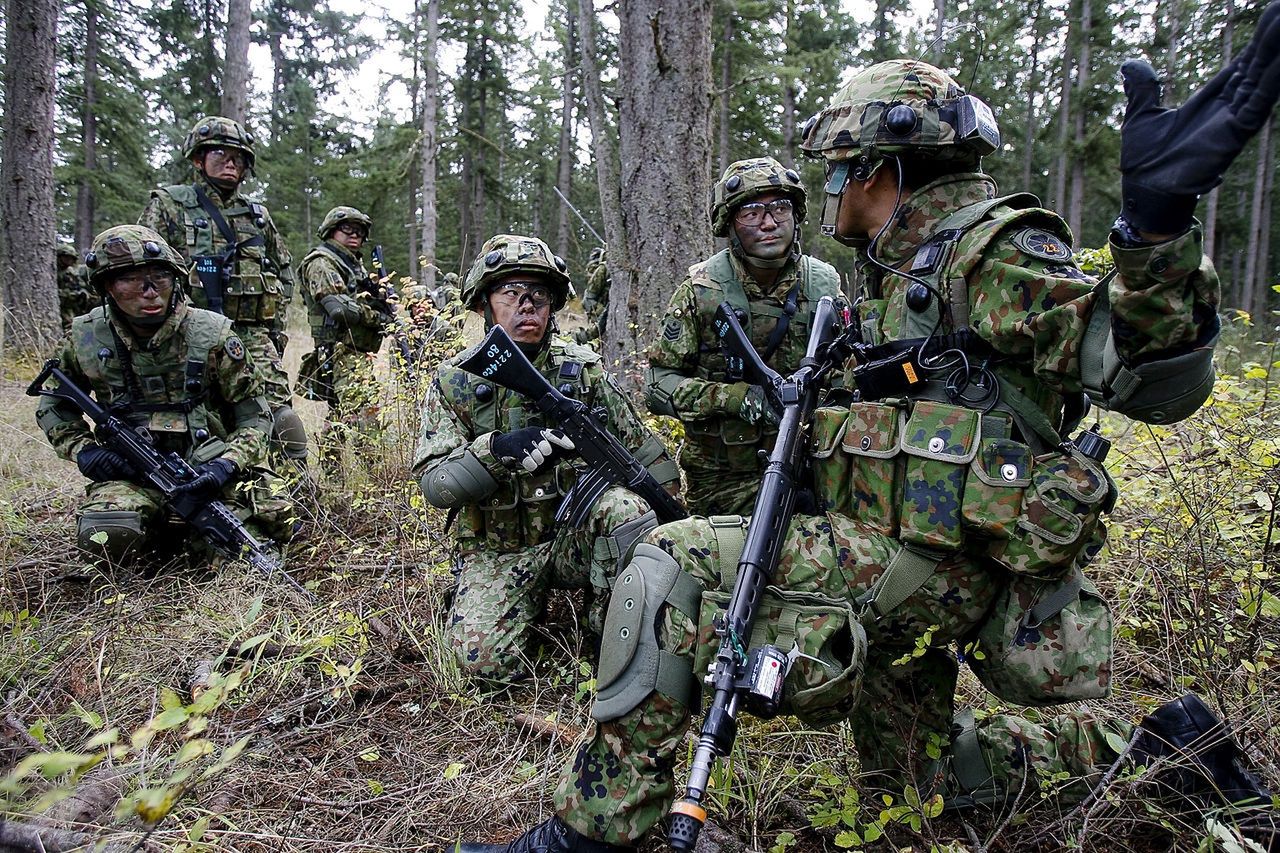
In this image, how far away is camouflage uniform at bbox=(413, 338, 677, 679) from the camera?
349 cm

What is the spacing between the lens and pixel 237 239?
6.17 m

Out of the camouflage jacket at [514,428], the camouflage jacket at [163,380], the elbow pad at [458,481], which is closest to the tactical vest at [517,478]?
the camouflage jacket at [514,428]

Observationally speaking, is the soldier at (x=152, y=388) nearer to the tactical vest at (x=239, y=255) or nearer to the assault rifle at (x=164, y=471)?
the assault rifle at (x=164, y=471)

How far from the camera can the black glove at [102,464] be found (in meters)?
4.36

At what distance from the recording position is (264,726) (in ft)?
9.53

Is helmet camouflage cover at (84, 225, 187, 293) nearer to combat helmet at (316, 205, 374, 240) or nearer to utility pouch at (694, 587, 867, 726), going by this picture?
combat helmet at (316, 205, 374, 240)

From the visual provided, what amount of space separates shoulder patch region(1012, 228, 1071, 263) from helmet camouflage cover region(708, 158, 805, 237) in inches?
82.8

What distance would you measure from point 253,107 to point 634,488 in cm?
2622

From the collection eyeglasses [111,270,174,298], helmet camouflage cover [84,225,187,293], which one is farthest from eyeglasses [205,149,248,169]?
eyeglasses [111,270,174,298]

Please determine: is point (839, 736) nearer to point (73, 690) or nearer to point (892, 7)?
point (73, 690)

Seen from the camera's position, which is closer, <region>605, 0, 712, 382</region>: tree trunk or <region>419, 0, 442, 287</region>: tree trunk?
<region>605, 0, 712, 382</region>: tree trunk

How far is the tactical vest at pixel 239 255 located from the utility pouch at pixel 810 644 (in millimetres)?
5632

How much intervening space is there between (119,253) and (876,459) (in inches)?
173

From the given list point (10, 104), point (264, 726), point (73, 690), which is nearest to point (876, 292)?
point (264, 726)
